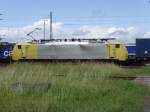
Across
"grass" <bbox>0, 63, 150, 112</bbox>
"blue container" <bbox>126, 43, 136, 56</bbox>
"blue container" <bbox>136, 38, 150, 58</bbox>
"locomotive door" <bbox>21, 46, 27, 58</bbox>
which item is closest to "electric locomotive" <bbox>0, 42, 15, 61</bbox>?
"locomotive door" <bbox>21, 46, 27, 58</bbox>

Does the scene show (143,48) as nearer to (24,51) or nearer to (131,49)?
(131,49)

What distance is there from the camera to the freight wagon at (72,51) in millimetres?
56125

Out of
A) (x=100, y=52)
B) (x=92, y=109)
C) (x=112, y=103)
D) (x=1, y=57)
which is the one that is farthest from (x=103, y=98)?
(x=1, y=57)

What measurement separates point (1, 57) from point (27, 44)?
6.04 m

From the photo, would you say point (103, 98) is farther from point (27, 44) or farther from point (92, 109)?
point (27, 44)

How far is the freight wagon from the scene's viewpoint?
56125mm

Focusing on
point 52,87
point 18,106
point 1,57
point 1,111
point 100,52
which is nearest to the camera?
point 1,111

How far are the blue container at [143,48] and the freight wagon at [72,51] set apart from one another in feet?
23.4

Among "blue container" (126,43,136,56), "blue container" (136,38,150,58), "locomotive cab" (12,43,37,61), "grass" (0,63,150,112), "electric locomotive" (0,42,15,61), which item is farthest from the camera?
"blue container" (126,43,136,56)

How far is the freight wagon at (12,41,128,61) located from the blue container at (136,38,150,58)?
7.12 metres

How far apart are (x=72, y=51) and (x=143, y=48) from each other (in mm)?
12162

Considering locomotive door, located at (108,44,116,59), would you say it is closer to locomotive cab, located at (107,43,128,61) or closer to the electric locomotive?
locomotive cab, located at (107,43,128,61)

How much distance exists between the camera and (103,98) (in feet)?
50.6

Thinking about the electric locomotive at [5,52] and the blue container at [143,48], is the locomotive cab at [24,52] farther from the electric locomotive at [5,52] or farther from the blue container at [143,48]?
the blue container at [143,48]
